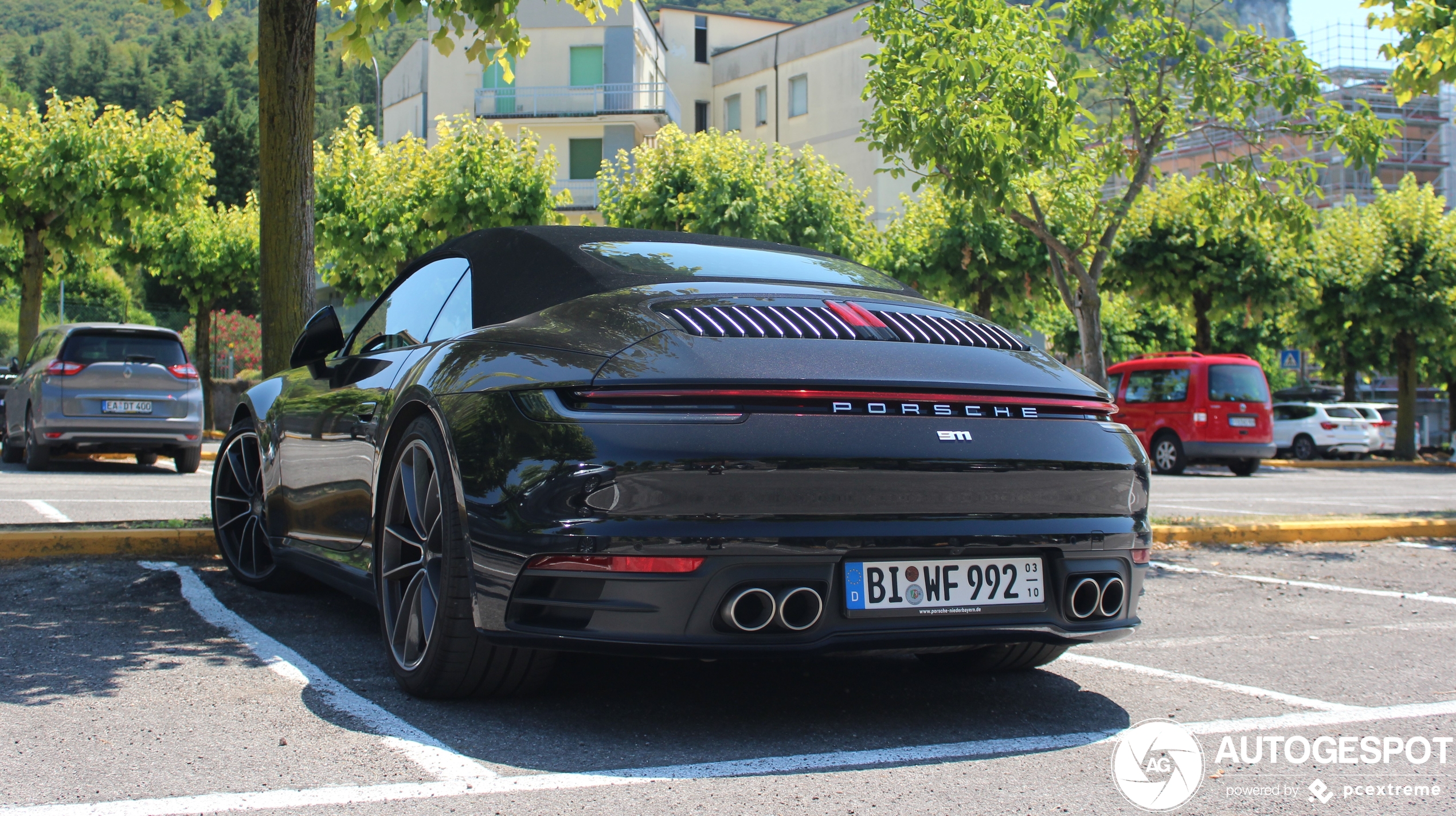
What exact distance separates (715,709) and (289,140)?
475 centimetres

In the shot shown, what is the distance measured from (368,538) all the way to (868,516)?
1.83 meters

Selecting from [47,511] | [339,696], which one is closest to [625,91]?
[47,511]

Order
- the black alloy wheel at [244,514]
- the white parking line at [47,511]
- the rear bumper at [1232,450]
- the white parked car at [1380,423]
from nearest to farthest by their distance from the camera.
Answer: the black alloy wheel at [244,514]
the white parking line at [47,511]
the rear bumper at [1232,450]
the white parked car at [1380,423]

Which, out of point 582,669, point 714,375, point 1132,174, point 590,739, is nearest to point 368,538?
point 582,669

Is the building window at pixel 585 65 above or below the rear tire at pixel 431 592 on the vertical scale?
above

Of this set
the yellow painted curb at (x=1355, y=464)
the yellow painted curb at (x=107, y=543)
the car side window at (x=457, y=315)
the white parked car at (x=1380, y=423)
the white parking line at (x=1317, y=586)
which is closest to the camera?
the car side window at (x=457, y=315)

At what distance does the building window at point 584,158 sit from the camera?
147 feet

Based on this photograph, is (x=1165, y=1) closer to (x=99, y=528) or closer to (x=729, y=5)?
(x=99, y=528)

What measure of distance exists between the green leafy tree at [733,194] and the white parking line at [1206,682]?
833 inches

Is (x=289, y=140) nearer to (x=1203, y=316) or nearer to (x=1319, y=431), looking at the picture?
(x=1203, y=316)

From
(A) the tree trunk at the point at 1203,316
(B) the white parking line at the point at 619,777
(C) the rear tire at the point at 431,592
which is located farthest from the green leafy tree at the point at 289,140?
(A) the tree trunk at the point at 1203,316

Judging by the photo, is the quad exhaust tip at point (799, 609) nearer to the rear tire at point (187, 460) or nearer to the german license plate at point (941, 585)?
the german license plate at point (941, 585)

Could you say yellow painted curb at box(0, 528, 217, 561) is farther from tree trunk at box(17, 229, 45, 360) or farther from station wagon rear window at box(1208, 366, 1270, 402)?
station wagon rear window at box(1208, 366, 1270, 402)

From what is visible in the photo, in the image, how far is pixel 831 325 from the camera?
345cm
